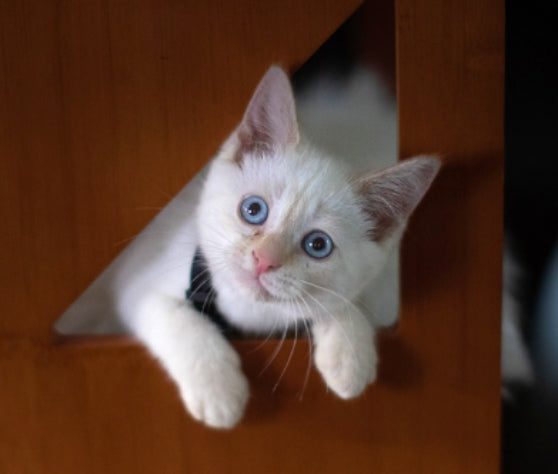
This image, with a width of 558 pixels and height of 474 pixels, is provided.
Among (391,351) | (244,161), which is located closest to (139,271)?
(244,161)

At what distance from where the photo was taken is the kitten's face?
2.95ft

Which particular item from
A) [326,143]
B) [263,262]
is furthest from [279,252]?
[326,143]

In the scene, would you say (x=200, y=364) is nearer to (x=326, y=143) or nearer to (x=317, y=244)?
(x=317, y=244)

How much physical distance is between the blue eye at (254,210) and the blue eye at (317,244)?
3.4 inches

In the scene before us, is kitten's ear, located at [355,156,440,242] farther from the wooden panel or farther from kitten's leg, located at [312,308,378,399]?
kitten's leg, located at [312,308,378,399]

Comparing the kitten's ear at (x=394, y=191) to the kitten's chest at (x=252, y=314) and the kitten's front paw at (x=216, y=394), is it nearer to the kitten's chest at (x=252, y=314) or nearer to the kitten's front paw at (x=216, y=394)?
the kitten's chest at (x=252, y=314)

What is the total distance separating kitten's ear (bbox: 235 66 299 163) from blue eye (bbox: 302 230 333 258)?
7.3 inches

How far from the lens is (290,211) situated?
94 cm

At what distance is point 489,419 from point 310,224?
50 cm

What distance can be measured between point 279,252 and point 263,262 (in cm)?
3

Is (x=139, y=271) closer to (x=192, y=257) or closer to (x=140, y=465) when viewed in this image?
(x=192, y=257)

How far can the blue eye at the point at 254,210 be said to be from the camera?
96cm

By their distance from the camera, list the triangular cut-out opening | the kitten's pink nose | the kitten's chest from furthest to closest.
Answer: the triangular cut-out opening, the kitten's chest, the kitten's pink nose

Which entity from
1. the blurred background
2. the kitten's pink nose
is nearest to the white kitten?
the kitten's pink nose
